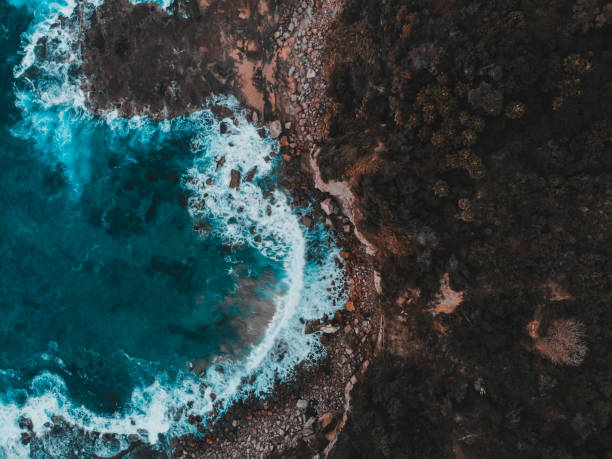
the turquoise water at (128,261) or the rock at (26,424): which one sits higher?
the turquoise water at (128,261)

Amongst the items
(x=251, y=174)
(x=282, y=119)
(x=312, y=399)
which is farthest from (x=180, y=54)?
(x=312, y=399)

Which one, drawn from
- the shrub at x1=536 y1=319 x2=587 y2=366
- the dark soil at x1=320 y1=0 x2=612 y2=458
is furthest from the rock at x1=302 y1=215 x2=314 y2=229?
the shrub at x1=536 y1=319 x2=587 y2=366

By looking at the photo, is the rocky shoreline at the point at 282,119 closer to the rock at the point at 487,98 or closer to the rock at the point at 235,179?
the rock at the point at 235,179

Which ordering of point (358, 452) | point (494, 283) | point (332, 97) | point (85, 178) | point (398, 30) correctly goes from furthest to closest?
point (85, 178), point (332, 97), point (358, 452), point (398, 30), point (494, 283)

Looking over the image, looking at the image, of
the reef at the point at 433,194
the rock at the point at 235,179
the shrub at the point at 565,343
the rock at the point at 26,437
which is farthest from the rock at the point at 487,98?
the rock at the point at 26,437

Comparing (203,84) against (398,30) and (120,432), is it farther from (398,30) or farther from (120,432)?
(120,432)

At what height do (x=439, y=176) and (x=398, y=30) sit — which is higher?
(x=398, y=30)

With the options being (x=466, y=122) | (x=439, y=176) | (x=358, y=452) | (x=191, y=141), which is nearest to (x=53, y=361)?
(x=191, y=141)

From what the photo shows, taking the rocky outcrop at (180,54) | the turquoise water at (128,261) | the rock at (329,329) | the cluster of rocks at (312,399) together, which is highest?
the rocky outcrop at (180,54)
